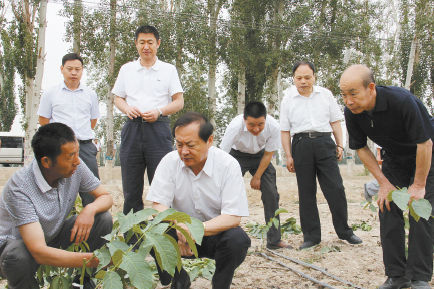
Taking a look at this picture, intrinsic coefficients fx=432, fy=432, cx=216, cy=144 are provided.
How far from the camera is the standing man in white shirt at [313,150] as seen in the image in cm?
429

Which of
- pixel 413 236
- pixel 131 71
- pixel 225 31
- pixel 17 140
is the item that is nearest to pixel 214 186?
pixel 413 236

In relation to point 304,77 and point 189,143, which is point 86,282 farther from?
point 304,77

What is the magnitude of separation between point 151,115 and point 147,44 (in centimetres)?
Answer: 75

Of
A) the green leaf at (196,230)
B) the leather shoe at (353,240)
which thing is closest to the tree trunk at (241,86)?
the leather shoe at (353,240)

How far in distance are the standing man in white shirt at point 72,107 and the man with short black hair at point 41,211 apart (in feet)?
5.52

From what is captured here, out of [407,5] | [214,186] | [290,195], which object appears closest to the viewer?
[214,186]

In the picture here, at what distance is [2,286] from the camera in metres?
3.28

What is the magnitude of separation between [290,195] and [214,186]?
8803mm

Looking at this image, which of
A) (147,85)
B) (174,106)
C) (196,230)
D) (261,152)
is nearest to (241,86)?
(261,152)

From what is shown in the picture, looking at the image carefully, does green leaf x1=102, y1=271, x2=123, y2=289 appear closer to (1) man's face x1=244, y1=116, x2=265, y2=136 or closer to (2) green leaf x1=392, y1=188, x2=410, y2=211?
(2) green leaf x1=392, y1=188, x2=410, y2=211

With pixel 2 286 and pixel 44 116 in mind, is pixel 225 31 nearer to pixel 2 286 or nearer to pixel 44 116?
pixel 44 116

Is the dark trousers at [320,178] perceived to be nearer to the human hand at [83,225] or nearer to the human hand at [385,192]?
the human hand at [385,192]

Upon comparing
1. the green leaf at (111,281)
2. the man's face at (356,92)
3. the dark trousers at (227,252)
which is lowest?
the dark trousers at (227,252)

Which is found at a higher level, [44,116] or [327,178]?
[44,116]
